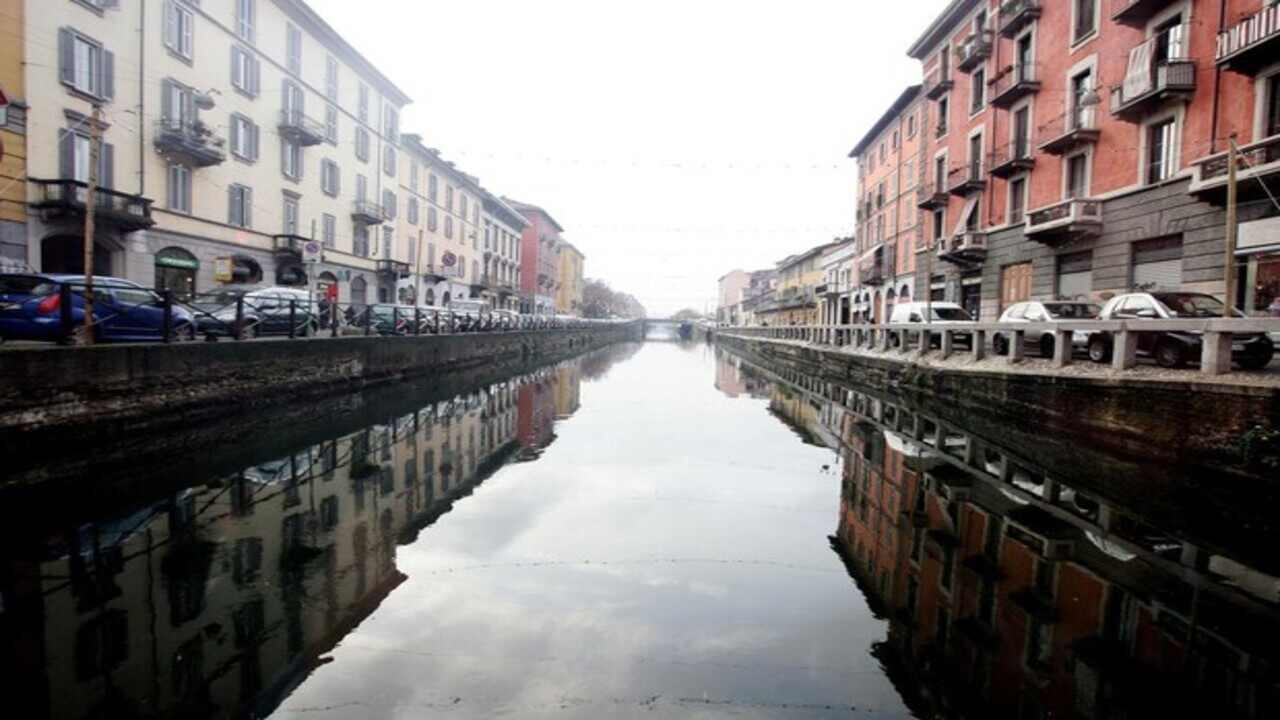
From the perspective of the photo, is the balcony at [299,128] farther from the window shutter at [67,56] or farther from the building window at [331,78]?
the window shutter at [67,56]

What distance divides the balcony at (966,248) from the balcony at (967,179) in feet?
6.63

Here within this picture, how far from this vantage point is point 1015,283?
24.7 m

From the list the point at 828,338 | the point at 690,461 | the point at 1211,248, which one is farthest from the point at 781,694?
the point at 828,338

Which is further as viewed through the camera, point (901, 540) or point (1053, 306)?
point (1053, 306)

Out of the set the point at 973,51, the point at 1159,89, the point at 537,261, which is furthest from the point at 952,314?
the point at 537,261

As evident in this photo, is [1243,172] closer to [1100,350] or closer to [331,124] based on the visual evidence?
[1100,350]

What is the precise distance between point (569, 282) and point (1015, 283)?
76.0m

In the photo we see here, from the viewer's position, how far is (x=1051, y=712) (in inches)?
128

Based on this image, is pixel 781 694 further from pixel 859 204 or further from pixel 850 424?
pixel 859 204

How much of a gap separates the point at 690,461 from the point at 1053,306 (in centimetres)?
1029

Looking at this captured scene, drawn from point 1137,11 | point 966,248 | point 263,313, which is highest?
point 1137,11

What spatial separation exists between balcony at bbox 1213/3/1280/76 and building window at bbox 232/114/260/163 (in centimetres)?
2960

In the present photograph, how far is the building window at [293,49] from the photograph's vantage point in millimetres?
29094

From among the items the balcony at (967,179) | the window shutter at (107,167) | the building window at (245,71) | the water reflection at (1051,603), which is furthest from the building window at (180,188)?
the balcony at (967,179)
